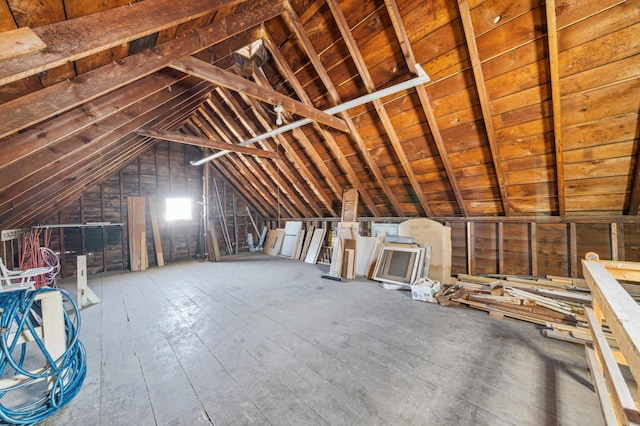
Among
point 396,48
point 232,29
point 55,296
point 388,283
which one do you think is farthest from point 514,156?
point 55,296

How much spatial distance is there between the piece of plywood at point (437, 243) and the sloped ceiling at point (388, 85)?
37 cm

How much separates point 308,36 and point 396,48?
1112mm

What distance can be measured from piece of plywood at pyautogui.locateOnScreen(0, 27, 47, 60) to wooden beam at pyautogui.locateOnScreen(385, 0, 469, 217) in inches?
104


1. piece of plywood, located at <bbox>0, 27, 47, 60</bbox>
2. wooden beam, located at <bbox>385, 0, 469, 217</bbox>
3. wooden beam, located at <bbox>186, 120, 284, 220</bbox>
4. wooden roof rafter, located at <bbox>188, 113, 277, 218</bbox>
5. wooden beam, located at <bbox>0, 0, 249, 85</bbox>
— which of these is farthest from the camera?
wooden beam, located at <bbox>186, 120, 284, 220</bbox>

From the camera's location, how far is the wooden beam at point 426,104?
2.43 metres

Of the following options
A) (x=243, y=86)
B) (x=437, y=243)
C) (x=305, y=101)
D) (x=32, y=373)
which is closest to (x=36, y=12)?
(x=243, y=86)

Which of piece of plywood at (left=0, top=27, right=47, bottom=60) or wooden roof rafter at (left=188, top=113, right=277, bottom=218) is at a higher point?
wooden roof rafter at (left=188, top=113, right=277, bottom=218)

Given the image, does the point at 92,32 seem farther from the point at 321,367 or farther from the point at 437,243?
the point at 437,243

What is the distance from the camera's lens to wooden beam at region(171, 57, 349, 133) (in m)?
2.24

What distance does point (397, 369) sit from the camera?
1987 millimetres

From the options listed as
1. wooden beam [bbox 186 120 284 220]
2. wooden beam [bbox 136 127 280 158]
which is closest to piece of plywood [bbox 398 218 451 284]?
wooden beam [bbox 136 127 280 158]

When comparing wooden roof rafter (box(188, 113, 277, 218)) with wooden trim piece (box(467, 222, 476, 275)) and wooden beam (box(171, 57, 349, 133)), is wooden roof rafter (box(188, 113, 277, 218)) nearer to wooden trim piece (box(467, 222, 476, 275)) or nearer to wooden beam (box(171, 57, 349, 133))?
wooden beam (box(171, 57, 349, 133))

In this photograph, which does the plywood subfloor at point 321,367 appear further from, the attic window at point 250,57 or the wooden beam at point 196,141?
the attic window at point 250,57

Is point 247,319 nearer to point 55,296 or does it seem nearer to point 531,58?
point 55,296
